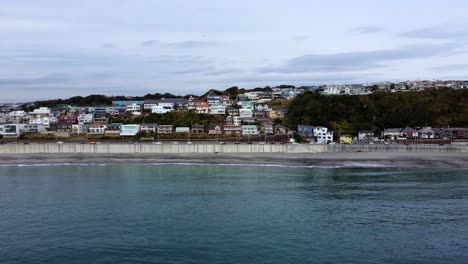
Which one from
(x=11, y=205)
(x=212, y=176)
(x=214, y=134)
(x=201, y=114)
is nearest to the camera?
(x=11, y=205)

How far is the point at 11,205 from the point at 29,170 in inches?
723

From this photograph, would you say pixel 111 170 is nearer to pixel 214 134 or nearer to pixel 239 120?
pixel 214 134

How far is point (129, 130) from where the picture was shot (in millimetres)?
76812

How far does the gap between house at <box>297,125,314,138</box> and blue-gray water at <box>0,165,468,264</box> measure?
26.6 metres

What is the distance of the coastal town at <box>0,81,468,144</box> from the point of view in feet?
219

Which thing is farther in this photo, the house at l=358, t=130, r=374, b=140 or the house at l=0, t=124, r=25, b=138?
the house at l=0, t=124, r=25, b=138

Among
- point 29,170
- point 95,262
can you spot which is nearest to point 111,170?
point 29,170

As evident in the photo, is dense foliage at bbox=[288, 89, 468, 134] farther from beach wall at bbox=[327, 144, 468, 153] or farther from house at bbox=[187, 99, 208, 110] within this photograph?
house at bbox=[187, 99, 208, 110]

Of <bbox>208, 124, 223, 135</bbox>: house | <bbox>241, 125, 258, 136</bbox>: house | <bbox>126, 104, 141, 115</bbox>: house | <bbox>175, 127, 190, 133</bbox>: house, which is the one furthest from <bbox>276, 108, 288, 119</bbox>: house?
<bbox>126, 104, 141, 115</bbox>: house

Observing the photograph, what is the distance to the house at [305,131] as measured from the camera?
2686 inches

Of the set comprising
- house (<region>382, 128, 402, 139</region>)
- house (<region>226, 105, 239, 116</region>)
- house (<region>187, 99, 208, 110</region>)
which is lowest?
house (<region>382, 128, 402, 139</region>)

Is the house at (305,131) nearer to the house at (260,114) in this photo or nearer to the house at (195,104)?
the house at (260,114)

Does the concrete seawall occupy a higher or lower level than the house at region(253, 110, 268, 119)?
lower

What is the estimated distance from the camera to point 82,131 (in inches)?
3201
